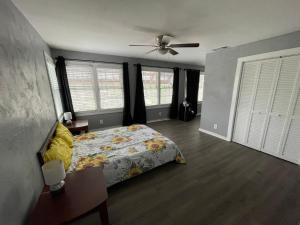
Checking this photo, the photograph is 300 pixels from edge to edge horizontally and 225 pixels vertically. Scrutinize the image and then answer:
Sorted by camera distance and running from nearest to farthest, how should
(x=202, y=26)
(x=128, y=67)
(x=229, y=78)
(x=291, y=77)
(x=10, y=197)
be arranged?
(x=10, y=197) → (x=202, y=26) → (x=291, y=77) → (x=229, y=78) → (x=128, y=67)

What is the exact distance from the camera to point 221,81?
133 inches

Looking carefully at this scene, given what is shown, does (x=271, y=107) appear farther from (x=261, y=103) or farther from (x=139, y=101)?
(x=139, y=101)

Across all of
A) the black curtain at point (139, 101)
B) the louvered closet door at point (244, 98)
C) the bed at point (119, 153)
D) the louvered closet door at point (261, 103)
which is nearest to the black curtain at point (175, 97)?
the black curtain at point (139, 101)

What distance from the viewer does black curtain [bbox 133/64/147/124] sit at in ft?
14.5

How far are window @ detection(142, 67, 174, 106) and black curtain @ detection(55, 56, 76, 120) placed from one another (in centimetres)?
245

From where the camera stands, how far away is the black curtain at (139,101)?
14.5ft

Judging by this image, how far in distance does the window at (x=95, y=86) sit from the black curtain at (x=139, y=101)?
1.80 feet

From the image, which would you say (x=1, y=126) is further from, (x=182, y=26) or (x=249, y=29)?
(x=249, y=29)

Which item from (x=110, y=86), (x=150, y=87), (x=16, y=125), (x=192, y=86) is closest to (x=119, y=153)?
(x=16, y=125)

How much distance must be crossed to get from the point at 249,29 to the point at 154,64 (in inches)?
123

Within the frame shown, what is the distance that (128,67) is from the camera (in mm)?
4285

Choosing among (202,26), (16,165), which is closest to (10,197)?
(16,165)

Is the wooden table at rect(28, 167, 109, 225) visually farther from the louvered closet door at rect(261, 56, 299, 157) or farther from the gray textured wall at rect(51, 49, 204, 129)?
the louvered closet door at rect(261, 56, 299, 157)

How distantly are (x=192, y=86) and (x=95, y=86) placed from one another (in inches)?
158
